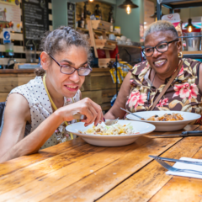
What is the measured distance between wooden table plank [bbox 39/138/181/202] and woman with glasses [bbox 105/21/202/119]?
868 millimetres

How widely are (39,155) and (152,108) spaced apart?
1.15 m

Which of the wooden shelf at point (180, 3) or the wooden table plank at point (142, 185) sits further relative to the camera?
the wooden shelf at point (180, 3)

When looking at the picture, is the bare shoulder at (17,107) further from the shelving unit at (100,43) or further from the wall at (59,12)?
the wall at (59,12)

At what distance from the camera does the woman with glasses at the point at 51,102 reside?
1216 millimetres

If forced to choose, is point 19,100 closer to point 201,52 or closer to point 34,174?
point 34,174

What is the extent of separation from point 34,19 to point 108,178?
215 inches

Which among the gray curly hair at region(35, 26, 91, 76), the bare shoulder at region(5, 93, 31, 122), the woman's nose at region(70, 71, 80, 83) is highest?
the gray curly hair at region(35, 26, 91, 76)

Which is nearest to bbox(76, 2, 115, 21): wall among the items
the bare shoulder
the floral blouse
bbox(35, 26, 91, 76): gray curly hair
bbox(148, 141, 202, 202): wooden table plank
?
the floral blouse

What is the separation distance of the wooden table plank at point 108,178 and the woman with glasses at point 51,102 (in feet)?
0.97

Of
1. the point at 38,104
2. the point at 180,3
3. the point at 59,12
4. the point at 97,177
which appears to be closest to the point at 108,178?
the point at 97,177

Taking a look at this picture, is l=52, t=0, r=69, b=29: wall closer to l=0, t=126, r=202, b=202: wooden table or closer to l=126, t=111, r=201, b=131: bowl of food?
l=126, t=111, r=201, b=131: bowl of food

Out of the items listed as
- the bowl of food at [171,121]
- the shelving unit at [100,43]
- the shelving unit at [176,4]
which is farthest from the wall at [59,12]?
the bowl of food at [171,121]

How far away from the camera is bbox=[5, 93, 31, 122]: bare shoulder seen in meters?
1.35

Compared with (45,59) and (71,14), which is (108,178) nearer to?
(45,59)
